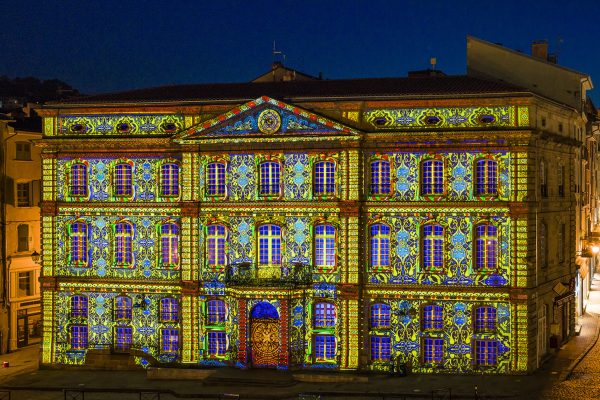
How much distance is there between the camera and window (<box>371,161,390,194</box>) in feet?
147

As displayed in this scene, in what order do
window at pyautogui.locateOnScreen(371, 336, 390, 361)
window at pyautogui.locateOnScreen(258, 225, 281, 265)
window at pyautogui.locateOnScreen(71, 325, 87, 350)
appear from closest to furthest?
window at pyautogui.locateOnScreen(371, 336, 390, 361)
window at pyautogui.locateOnScreen(258, 225, 281, 265)
window at pyautogui.locateOnScreen(71, 325, 87, 350)

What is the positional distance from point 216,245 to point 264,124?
21.8ft

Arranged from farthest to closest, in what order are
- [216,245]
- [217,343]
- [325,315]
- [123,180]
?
[123,180]
[216,245]
[217,343]
[325,315]

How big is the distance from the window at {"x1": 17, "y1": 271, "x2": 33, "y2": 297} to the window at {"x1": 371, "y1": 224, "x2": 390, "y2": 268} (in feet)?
74.8

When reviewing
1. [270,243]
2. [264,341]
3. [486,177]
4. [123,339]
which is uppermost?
[486,177]

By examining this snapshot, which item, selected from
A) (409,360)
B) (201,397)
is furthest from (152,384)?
(409,360)

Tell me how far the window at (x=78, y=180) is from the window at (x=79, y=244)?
1.64 metres

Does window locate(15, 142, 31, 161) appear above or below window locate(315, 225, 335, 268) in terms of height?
above

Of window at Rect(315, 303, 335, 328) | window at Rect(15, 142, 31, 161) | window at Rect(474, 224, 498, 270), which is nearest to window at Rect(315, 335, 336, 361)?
window at Rect(315, 303, 335, 328)

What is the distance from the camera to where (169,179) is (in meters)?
47.1

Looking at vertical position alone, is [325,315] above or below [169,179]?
below

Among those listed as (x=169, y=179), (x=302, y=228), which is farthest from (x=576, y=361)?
(x=169, y=179)

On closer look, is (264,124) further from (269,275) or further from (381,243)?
(381,243)

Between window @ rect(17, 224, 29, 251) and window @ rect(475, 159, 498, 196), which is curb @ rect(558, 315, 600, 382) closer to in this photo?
window @ rect(475, 159, 498, 196)
